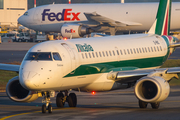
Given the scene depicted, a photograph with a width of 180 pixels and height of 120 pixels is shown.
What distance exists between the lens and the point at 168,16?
32719 millimetres

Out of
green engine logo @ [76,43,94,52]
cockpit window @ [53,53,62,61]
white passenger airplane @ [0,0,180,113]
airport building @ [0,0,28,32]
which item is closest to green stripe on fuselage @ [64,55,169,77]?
white passenger airplane @ [0,0,180,113]

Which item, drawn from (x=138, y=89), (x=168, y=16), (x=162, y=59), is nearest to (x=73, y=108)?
(x=138, y=89)

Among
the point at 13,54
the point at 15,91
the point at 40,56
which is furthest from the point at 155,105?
the point at 13,54

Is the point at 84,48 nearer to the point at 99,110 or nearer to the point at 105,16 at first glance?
the point at 99,110

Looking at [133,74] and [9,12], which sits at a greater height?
[9,12]

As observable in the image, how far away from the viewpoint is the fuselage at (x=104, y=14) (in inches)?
2793

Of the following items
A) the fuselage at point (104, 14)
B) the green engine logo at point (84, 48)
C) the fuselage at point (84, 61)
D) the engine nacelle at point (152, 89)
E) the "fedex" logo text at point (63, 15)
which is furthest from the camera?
the "fedex" logo text at point (63, 15)

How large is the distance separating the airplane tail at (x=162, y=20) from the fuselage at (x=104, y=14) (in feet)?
125

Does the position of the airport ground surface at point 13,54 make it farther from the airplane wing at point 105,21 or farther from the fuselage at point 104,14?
the airplane wing at point 105,21

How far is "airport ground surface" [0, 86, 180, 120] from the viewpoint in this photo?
1806 centimetres

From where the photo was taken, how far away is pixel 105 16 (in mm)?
72125

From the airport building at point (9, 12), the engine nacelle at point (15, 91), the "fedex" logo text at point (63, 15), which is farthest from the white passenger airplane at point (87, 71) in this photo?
the airport building at point (9, 12)

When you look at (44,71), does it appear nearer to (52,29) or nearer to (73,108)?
(73,108)

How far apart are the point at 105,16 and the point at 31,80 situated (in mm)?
55575
